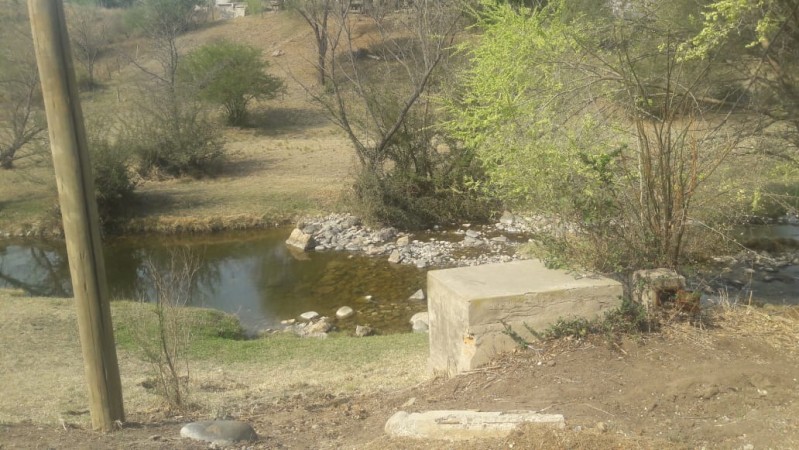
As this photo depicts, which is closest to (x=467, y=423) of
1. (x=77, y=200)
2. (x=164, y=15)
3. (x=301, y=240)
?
(x=77, y=200)

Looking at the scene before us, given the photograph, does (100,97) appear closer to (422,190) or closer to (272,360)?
(422,190)

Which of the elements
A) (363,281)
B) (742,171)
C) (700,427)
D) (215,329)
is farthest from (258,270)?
(700,427)

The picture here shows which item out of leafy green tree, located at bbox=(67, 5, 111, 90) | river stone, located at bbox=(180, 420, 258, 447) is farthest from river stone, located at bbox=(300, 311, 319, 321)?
leafy green tree, located at bbox=(67, 5, 111, 90)

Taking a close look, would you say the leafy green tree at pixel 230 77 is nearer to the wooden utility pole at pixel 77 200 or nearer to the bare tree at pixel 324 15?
the bare tree at pixel 324 15

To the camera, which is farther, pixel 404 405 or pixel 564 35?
pixel 564 35

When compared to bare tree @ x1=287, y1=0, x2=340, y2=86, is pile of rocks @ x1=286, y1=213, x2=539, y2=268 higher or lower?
lower

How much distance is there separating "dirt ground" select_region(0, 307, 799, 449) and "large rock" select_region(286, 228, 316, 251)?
45.9ft

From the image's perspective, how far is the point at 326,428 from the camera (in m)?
6.40

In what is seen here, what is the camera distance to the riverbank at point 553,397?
508cm

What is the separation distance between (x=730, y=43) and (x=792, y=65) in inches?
37.2

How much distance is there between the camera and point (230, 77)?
3572cm

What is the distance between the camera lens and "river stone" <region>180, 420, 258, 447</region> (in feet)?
19.2

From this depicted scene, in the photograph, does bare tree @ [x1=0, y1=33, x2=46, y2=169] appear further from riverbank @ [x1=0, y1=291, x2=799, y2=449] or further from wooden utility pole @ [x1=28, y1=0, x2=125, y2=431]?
wooden utility pole @ [x1=28, y1=0, x2=125, y2=431]

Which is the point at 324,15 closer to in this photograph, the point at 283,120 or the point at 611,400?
the point at 283,120
